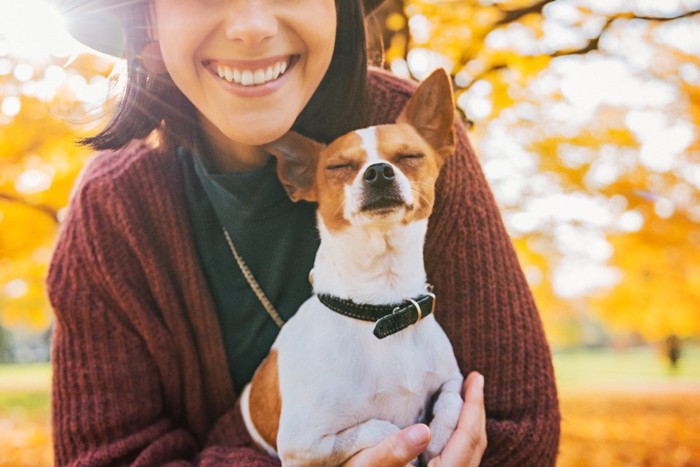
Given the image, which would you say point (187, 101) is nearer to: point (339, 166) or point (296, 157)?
point (296, 157)

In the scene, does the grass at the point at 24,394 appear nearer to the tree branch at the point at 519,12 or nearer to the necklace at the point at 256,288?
the tree branch at the point at 519,12

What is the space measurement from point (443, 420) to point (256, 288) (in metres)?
0.72

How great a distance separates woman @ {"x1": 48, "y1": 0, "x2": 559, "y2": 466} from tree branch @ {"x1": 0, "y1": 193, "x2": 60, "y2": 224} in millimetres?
3594

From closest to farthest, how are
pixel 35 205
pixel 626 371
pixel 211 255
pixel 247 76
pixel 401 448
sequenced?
pixel 401 448 < pixel 247 76 < pixel 211 255 < pixel 35 205 < pixel 626 371

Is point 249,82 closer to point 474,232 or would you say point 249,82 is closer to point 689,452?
point 474,232

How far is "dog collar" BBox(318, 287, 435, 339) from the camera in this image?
149 cm

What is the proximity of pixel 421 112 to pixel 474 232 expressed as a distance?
0.48 metres

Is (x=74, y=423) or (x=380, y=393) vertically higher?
(x=380, y=393)

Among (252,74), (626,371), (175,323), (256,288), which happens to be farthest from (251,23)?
(626,371)

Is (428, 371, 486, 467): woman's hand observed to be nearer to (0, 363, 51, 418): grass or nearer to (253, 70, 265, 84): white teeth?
(253, 70, 265, 84): white teeth

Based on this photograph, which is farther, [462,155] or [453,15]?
[453,15]

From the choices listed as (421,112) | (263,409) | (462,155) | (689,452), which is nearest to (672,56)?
(689,452)

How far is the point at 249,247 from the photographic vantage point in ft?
6.37

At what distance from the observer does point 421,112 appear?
158cm
